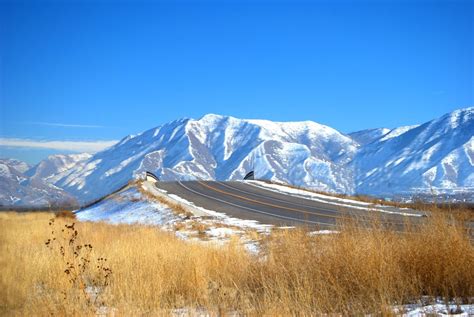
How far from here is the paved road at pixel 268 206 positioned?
22577 millimetres

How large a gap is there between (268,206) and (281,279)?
22165 mm

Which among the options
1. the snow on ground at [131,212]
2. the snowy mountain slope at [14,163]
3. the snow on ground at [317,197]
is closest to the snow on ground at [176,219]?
the snow on ground at [131,212]

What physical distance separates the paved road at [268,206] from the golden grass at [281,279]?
840 cm

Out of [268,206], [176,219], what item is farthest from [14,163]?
[268,206]

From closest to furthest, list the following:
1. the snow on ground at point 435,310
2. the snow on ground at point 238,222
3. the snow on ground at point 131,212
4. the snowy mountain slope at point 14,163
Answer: the snow on ground at point 435,310 → the snowy mountain slope at point 14,163 → the snow on ground at point 238,222 → the snow on ground at point 131,212

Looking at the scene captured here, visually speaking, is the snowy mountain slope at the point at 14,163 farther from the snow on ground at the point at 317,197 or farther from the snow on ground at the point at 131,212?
the snow on ground at the point at 317,197

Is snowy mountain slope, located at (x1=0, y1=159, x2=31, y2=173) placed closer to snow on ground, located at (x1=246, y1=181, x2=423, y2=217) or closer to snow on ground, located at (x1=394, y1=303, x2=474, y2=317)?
snow on ground, located at (x1=394, y1=303, x2=474, y2=317)

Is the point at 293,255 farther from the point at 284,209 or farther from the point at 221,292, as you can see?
the point at 284,209

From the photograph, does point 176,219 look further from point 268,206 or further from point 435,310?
point 435,310

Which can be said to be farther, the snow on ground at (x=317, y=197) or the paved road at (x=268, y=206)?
the snow on ground at (x=317, y=197)

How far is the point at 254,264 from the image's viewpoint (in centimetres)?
982

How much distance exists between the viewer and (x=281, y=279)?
27.8 feet

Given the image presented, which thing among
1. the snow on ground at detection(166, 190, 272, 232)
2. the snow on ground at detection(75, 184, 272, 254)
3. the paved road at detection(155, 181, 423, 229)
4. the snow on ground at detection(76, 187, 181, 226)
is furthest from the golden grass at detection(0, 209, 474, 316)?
the snow on ground at detection(76, 187, 181, 226)

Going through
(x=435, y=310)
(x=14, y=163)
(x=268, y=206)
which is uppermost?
(x=14, y=163)
